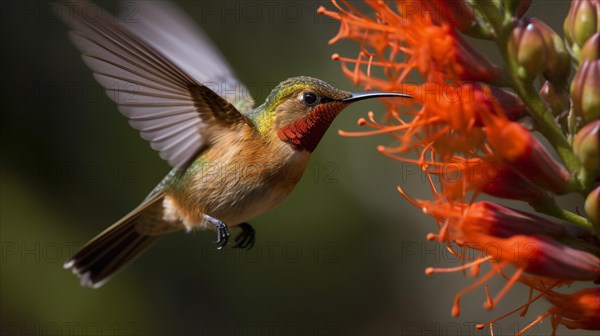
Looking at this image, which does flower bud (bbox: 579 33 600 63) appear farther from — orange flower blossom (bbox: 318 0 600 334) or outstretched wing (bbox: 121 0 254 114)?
Answer: outstretched wing (bbox: 121 0 254 114)

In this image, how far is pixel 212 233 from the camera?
4.80 meters

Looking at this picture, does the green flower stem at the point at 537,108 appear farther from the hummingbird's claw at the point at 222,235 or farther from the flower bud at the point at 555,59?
the hummingbird's claw at the point at 222,235

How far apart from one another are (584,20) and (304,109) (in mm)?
1061

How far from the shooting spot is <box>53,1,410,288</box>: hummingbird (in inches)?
90.6

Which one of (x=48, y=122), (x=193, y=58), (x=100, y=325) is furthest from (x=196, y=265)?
(x=193, y=58)

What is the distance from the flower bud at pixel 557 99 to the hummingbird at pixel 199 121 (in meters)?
0.47

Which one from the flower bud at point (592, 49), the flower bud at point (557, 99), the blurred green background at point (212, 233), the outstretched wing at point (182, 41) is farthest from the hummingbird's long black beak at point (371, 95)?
the blurred green background at point (212, 233)

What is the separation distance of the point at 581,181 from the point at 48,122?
3.78 m

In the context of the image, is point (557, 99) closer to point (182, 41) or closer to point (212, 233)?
point (182, 41)

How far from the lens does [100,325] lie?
4.30 meters

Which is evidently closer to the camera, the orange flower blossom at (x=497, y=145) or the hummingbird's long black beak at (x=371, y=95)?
the orange flower blossom at (x=497, y=145)

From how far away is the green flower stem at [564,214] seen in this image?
1.64 meters

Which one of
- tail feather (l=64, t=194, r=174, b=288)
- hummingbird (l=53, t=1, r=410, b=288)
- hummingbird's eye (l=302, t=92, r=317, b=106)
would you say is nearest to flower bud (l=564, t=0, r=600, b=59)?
hummingbird (l=53, t=1, r=410, b=288)

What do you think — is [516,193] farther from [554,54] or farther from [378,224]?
[378,224]
